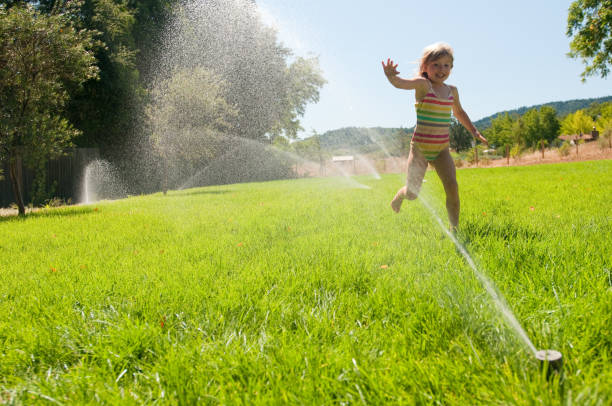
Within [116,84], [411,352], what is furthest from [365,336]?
[116,84]

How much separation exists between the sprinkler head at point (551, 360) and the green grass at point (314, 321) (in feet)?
0.13

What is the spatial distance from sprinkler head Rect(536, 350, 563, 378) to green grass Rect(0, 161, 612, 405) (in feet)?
0.13

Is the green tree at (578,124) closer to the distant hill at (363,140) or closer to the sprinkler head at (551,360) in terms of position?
the distant hill at (363,140)

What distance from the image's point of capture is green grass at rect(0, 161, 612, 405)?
108cm

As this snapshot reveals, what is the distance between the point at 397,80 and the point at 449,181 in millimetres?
871

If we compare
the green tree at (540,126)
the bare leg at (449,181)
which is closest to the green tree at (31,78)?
the bare leg at (449,181)


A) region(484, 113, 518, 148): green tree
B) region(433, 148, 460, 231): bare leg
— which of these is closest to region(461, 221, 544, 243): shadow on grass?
region(433, 148, 460, 231): bare leg

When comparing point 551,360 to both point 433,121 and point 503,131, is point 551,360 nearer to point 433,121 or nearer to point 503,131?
point 433,121

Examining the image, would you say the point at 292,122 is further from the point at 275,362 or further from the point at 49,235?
the point at 275,362

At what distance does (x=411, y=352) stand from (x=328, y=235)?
1908 millimetres

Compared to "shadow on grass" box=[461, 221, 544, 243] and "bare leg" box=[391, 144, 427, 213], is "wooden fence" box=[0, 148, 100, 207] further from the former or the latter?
"shadow on grass" box=[461, 221, 544, 243]

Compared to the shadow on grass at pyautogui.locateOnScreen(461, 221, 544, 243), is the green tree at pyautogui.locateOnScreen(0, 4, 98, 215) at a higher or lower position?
higher

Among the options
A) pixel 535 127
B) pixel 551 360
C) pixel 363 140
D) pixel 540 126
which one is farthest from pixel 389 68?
pixel 540 126

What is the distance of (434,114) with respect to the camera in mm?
2871
